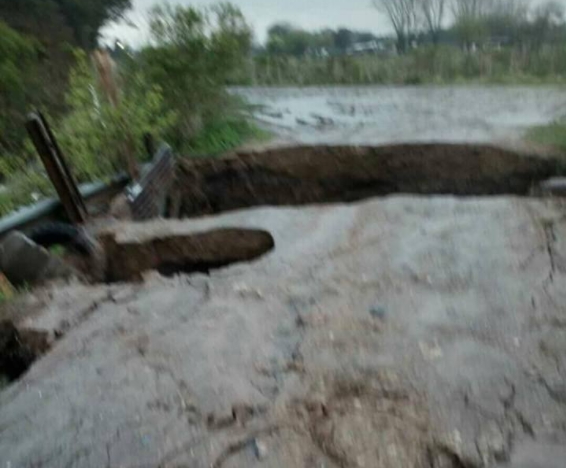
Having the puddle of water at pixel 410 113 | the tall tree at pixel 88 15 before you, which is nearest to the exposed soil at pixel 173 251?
the puddle of water at pixel 410 113

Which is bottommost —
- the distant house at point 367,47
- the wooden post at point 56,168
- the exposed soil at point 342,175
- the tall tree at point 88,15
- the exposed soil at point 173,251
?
the exposed soil at point 342,175

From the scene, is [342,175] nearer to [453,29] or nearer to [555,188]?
[555,188]

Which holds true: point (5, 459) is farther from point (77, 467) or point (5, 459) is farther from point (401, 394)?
point (401, 394)

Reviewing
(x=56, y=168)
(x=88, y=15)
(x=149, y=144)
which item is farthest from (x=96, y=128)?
(x=88, y=15)

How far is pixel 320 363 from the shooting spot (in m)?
2.30

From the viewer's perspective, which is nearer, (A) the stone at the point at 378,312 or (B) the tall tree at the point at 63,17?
(A) the stone at the point at 378,312

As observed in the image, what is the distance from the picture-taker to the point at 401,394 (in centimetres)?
207

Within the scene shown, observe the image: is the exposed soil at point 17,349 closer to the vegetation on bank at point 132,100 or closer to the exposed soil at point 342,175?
the vegetation on bank at point 132,100

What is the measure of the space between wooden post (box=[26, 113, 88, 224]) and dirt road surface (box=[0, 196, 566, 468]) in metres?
1.31

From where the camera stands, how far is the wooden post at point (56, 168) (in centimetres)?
423

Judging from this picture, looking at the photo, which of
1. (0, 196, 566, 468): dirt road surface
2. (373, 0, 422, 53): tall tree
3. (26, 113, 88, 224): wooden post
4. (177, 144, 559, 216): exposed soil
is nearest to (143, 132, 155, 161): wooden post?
(177, 144, 559, 216): exposed soil

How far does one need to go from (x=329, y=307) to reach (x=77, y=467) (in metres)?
1.33

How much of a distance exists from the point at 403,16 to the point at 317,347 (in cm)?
880

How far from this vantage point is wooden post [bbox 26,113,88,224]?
4.23 m
